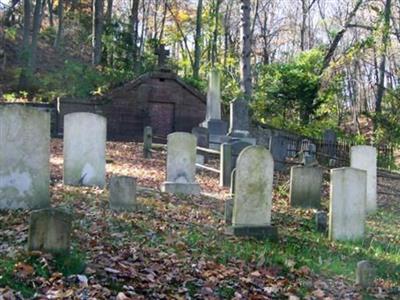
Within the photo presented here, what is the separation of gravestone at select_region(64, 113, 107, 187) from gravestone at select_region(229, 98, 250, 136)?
8.44 meters

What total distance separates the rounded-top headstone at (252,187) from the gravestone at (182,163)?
11.2 ft

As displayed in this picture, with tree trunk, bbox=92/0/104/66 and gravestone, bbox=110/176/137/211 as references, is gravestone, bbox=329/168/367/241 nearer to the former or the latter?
gravestone, bbox=110/176/137/211

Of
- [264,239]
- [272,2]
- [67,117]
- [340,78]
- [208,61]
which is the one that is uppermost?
[272,2]

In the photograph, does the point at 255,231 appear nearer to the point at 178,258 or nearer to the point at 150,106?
the point at 178,258

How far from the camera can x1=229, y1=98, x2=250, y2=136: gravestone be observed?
18875 mm

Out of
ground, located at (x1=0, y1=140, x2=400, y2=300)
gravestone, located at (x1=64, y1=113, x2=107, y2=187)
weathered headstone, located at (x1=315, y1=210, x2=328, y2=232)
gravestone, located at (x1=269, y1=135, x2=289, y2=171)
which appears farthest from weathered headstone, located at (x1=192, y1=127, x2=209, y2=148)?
weathered headstone, located at (x1=315, y1=210, x2=328, y2=232)

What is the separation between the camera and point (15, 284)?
4.95m

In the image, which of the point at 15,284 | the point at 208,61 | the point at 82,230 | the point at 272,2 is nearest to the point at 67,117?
the point at 82,230

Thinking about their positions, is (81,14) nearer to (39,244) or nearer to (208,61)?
(208,61)

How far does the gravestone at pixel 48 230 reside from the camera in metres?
5.58

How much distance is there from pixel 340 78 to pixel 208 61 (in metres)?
16.2

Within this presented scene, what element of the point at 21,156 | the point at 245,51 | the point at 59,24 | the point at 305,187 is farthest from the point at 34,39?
the point at 21,156

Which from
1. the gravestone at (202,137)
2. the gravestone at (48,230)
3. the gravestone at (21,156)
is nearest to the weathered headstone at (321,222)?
the gravestone at (21,156)

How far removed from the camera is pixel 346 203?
948 centimetres
